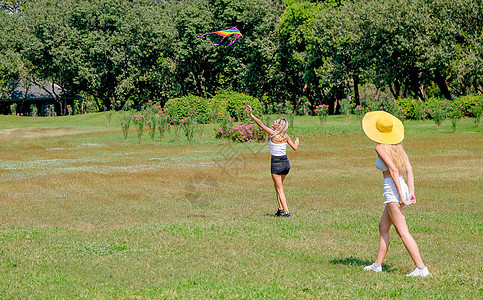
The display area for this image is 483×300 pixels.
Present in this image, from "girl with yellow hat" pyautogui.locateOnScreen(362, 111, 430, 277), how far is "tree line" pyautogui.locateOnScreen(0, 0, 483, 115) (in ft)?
130

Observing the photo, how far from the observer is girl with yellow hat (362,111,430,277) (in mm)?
7840

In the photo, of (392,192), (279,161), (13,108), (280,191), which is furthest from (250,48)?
(392,192)

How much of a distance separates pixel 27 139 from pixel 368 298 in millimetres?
34387

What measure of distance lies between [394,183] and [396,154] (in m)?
0.40

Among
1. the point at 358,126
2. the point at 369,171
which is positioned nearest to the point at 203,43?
the point at 358,126

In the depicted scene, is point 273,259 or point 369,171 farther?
point 369,171

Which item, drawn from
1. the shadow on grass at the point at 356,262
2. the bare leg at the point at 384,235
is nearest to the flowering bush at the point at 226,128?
the shadow on grass at the point at 356,262

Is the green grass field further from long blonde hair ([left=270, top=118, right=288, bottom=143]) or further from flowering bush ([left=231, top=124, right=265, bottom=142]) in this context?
flowering bush ([left=231, top=124, right=265, bottom=142])

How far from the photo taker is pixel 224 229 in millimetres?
11219

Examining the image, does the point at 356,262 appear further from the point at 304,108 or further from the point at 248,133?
the point at 304,108

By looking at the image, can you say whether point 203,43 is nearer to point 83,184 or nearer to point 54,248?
point 83,184

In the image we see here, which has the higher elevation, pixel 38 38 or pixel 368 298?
pixel 38 38

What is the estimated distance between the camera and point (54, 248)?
9812mm

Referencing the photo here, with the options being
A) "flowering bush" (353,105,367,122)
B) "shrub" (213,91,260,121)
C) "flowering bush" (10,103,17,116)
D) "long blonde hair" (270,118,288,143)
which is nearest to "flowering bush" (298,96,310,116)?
"flowering bush" (353,105,367,122)
